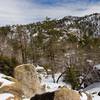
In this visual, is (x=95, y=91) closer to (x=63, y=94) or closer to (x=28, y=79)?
(x=28, y=79)

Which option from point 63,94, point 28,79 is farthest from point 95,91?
point 63,94

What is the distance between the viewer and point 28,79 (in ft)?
98.3

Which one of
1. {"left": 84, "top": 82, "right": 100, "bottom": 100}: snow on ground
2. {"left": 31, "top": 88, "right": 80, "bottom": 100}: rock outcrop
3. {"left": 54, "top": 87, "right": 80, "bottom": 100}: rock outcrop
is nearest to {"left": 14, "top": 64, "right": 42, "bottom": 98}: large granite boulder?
{"left": 84, "top": 82, "right": 100, "bottom": 100}: snow on ground

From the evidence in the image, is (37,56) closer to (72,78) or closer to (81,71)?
(81,71)

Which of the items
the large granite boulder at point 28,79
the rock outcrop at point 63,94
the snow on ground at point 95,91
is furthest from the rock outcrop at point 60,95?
the snow on ground at point 95,91

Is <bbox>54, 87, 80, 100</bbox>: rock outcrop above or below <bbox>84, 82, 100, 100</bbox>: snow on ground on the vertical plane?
above

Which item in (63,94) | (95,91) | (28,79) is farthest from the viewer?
(95,91)

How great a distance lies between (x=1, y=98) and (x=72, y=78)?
30.0m

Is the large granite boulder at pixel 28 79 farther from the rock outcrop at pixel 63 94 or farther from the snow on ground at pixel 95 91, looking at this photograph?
the rock outcrop at pixel 63 94

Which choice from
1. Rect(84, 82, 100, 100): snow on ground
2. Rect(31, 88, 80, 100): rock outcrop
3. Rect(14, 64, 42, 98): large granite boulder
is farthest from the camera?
Rect(84, 82, 100, 100): snow on ground

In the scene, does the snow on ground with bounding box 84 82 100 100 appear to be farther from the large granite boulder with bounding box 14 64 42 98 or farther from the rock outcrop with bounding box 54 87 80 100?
the rock outcrop with bounding box 54 87 80 100

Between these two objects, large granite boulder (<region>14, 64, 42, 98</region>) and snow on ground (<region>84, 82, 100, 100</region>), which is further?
snow on ground (<region>84, 82, 100, 100</region>)

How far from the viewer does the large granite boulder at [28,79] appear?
2930 cm

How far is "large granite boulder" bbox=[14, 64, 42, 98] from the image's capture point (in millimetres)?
29305
